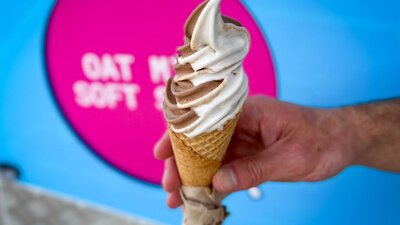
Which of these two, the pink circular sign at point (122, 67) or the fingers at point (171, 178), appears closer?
the fingers at point (171, 178)

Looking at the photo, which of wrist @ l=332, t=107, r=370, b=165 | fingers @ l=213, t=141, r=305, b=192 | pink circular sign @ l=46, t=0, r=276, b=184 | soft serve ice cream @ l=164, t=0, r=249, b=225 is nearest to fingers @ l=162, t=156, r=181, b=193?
fingers @ l=213, t=141, r=305, b=192

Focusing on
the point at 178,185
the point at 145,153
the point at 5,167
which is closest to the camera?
the point at 178,185

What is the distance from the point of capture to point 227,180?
1085mm

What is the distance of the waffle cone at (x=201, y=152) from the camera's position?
0.91 meters

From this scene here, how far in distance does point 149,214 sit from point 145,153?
352mm

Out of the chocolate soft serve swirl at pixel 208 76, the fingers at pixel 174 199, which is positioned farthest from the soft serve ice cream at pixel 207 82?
the fingers at pixel 174 199

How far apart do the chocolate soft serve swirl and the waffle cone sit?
0.13ft

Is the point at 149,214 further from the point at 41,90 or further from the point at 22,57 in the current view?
the point at 22,57

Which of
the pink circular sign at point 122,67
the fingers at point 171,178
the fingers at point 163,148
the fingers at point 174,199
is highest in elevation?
the pink circular sign at point 122,67

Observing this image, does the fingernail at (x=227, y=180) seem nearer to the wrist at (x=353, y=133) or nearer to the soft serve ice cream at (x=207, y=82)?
the soft serve ice cream at (x=207, y=82)

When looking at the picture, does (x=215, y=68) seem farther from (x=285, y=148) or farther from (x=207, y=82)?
(x=285, y=148)

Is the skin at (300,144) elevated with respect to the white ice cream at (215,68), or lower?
lower

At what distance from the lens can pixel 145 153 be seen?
1767mm

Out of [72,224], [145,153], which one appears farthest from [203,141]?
[72,224]
